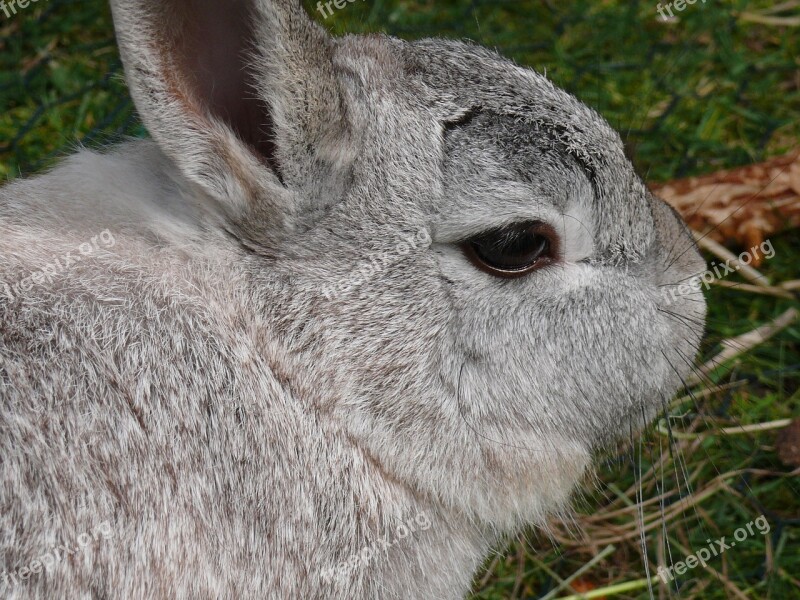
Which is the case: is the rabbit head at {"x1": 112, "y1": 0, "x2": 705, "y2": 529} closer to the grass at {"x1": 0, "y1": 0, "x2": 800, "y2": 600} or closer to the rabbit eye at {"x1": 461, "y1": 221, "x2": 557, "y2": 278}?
the rabbit eye at {"x1": 461, "y1": 221, "x2": 557, "y2": 278}

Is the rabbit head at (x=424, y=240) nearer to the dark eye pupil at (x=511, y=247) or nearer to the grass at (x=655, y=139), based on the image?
the dark eye pupil at (x=511, y=247)

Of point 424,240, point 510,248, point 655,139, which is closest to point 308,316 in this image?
point 424,240

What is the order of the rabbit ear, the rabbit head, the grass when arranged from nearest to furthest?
the rabbit ear
the rabbit head
the grass

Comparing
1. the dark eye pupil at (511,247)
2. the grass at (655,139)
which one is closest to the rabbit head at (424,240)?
the dark eye pupil at (511,247)

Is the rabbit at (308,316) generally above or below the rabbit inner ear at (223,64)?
below

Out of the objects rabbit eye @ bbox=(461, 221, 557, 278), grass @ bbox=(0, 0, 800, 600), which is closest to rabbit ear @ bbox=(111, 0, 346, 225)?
rabbit eye @ bbox=(461, 221, 557, 278)

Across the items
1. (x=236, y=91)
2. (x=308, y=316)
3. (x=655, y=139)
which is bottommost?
(x=308, y=316)

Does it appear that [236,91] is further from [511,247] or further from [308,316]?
[511,247]
